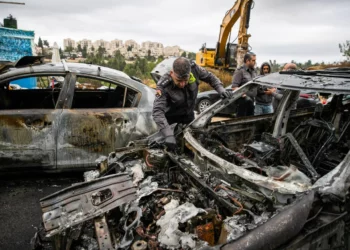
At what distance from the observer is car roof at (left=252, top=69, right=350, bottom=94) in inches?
94.7

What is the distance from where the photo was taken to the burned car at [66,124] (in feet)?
11.4

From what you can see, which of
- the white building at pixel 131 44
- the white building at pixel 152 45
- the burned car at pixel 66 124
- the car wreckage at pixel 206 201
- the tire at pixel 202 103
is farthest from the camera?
the white building at pixel 152 45

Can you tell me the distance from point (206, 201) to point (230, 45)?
12370 millimetres

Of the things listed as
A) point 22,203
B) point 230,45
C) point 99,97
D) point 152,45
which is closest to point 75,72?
point 99,97

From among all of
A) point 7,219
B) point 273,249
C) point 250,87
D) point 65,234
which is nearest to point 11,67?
point 7,219

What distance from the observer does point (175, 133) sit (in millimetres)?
3102

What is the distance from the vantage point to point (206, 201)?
2020 millimetres

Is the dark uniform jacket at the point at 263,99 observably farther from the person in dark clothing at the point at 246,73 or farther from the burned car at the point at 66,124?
the burned car at the point at 66,124

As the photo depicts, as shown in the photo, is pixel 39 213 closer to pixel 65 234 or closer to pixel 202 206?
pixel 65 234

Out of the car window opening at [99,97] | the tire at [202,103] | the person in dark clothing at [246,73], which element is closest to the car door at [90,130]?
the car window opening at [99,97]

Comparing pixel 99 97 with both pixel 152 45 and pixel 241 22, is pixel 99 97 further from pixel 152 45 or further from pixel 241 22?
pixel 152 45

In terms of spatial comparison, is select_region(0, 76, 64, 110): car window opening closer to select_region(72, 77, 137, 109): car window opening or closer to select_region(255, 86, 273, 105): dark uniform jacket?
Answer: select_region(72, 77, 137, 109): car window opening

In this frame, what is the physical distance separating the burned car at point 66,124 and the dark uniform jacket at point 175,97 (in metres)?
0.46

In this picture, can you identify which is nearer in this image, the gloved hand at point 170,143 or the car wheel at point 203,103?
the gloved hand at point 170,143
